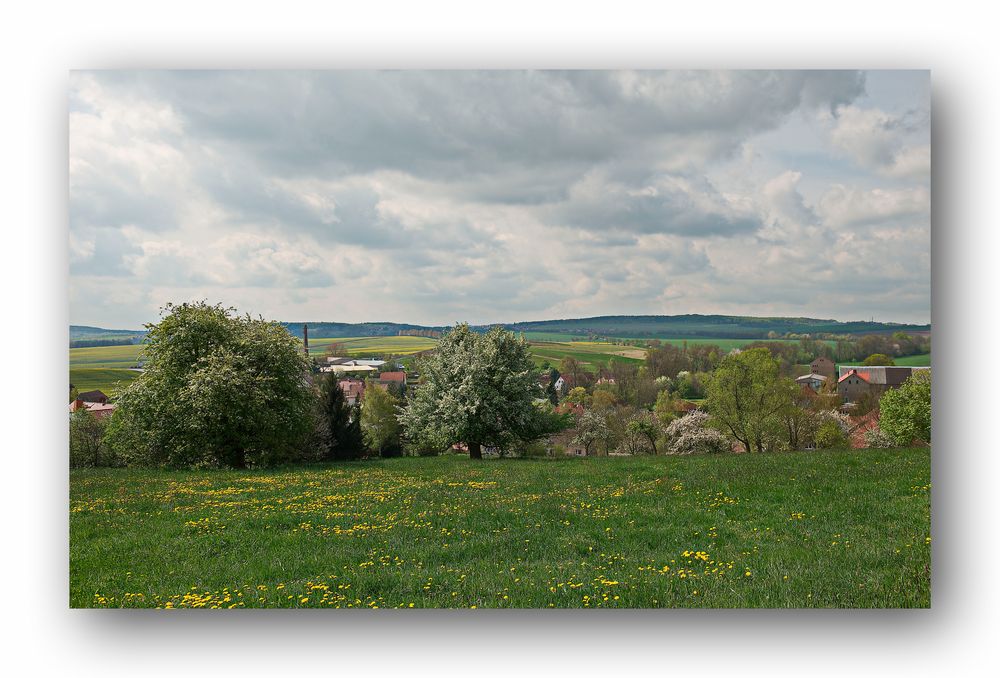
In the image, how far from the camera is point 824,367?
7.55 m

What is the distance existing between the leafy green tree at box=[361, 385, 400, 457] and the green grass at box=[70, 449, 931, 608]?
5.85 feet

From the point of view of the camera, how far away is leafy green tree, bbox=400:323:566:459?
9.03 m

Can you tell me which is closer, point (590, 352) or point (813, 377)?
point (813, 377)

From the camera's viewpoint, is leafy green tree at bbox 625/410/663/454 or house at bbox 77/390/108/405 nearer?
house at bbox 77/390/108/405

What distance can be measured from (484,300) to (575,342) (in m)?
1.32

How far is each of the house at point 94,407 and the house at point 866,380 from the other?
9218 millimetres

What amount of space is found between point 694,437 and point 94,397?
25.6ft

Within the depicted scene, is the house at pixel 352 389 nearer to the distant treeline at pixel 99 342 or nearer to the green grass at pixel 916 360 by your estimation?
the distant treeline at pixel 99 342

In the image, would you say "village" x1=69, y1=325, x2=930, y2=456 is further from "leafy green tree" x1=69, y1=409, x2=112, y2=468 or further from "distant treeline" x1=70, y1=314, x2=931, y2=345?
"distant treeline" x1=70, y1=314, x2=931, y2=345

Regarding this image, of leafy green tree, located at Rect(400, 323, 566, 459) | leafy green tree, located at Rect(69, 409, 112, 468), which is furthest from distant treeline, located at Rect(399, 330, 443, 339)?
leafy green tree, located at Rect(69, 409, 112, 468)

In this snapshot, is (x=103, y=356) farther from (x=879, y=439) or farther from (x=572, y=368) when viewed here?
(x=879, y=439)

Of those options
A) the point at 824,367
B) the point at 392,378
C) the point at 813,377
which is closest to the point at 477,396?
the point at 392,378
